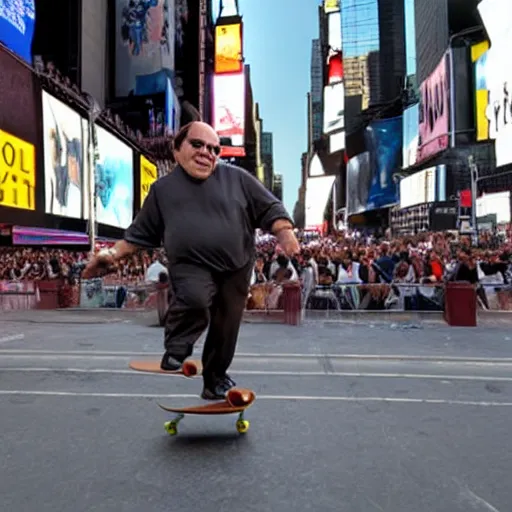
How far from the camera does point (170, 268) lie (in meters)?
3.63

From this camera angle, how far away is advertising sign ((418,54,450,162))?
211 ft

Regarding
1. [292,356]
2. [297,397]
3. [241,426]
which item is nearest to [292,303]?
[292,356]

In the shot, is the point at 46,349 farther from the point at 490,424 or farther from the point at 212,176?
the point at 490,424

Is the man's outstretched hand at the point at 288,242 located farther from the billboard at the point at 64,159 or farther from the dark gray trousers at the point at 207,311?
the billboard at the point at 64,159

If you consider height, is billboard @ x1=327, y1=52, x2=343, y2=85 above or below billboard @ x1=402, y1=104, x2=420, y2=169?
above

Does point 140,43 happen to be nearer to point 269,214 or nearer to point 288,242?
point 269,214

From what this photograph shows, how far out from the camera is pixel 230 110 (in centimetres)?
6028

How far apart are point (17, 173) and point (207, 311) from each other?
16.0 m

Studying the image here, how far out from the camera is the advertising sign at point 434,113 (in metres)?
64.2

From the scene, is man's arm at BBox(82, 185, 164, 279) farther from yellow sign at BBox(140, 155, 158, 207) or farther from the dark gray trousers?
yellow sign at BBox(140, 155, 158, 207)

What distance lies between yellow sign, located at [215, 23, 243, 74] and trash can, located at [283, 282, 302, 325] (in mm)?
55568

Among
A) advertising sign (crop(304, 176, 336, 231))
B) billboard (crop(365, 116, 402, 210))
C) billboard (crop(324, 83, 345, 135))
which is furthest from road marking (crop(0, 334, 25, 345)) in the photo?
advertising sign (crop(304, 176, 336, 231))

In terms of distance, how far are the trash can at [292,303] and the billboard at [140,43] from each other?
99.5ft

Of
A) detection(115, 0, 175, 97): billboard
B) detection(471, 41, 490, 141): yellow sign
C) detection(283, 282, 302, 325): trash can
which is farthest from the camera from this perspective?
detection(471, 41, 490, 141): yellow sign
